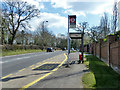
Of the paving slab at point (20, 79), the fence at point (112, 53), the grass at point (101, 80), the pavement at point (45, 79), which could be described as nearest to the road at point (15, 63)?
the paving slab at point (20, 79)

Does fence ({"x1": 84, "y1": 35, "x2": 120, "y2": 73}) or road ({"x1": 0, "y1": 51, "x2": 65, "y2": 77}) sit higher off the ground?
fence ({"x1": 84, "y1": 35, "x2": 120, "y2": 73})

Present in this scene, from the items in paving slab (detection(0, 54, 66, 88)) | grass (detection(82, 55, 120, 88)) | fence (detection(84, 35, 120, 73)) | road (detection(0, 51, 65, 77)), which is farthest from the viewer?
road (detection(0, 51, 65, 77))

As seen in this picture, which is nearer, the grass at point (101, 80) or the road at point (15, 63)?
the grass at point (101, 80)

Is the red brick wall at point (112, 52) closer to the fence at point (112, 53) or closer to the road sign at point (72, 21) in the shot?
the fence at point (112, 53)

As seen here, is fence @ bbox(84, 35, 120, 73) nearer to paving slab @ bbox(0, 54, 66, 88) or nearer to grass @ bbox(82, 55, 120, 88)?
grass @ bbox(82, 55, 120, 88)

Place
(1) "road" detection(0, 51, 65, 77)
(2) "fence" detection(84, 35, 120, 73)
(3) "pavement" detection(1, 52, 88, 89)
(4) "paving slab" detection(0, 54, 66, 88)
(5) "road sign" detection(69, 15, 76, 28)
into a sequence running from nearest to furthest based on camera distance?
(3) "pavement" detection(1, 52, 88, 89), (4) "paving slab" detection(0, 54, 66, 88), (2) "fence" detection(84, 35, 120, 73), (1) "road" detection(0, 51, 65, 77), (5) "road sign" detection(69, 15, 76, 28)

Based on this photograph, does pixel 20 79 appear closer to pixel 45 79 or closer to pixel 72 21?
pixel 45 79

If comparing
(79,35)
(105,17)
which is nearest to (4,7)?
(105,17)

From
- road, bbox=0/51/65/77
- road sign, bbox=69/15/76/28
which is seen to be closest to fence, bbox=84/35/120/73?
road sign, bbox=69/15/76/28

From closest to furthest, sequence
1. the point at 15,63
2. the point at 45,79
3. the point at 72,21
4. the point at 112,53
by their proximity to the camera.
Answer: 1. the point at 45,79
2. the point at 112,53
3. the point at 72,21
4. the point at 15,63

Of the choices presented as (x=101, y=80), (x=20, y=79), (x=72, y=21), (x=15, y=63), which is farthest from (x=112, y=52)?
(x=15, y=63)

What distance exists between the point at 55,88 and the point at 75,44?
326 ft

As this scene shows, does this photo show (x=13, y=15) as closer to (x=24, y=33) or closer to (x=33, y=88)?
(x=24, y=33)

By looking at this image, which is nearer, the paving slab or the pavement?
the pavement
